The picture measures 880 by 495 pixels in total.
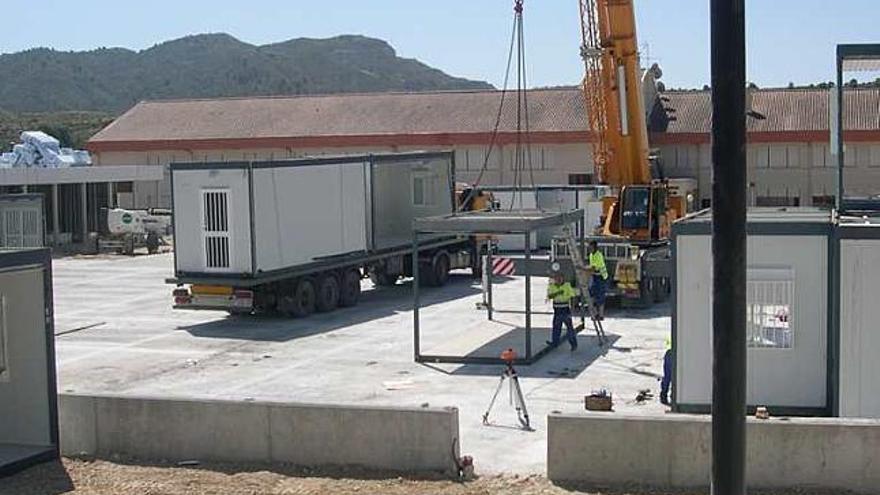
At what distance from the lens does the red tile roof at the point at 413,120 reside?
5025 cm

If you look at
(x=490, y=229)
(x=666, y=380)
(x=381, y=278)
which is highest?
(x=490, y=229)

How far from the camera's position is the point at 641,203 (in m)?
29.0

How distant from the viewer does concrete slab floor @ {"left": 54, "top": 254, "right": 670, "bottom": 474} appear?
17.2m

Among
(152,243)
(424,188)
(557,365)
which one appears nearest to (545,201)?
(424,188)

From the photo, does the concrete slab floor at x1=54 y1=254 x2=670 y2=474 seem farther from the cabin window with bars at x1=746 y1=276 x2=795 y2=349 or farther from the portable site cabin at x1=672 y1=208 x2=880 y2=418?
the cabin window with bars at x1=746 y1=276 x2=795 y2=349

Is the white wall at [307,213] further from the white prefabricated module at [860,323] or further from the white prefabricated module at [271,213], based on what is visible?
the white prefabricated module at [860,323]

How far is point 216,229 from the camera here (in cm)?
2575

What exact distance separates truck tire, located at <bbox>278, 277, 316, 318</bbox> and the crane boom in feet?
25.2

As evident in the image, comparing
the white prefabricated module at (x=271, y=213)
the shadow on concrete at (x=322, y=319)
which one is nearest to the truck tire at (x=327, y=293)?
the shadow on concrete at (x=322, y=319)

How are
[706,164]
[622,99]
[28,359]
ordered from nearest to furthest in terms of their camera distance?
1. [28,359]
2. [622,99]
3. [706,164]

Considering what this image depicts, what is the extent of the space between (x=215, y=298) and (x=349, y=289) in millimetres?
4200

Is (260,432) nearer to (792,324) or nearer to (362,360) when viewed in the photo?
(792,324)

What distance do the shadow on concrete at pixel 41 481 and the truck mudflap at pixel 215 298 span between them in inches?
495

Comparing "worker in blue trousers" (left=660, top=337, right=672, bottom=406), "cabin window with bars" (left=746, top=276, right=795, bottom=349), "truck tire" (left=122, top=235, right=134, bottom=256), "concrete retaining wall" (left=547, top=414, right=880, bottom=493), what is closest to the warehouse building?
"truck tire" (left=122, top=235, right=134, bottom=256)
